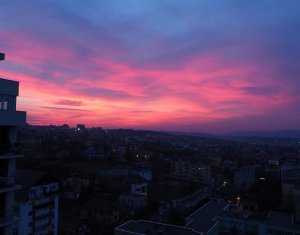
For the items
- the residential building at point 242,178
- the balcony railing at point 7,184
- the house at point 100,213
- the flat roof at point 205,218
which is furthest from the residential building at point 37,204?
the residential building at point 242,178

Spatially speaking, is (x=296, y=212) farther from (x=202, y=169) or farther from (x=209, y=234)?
(x=202, y=169)

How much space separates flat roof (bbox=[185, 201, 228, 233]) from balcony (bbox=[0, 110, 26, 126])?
707 cm

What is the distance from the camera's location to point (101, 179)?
1861 cm

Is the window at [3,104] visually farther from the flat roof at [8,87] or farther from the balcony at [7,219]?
the balcony at [7,219]

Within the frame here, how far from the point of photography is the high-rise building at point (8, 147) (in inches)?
124

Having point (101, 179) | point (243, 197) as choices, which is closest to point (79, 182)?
point (101, 179)

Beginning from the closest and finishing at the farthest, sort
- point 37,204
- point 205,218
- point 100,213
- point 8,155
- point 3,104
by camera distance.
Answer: point 8,155 < point 3,104 < point 37,204 < point 205,218 < point 100,213

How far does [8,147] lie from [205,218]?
29.0ft

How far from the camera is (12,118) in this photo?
10.4 feet

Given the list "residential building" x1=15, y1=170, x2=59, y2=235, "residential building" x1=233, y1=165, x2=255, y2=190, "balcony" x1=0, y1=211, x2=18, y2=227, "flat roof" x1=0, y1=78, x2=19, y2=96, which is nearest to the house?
"residential building" x1=15, y1=170, x2=59, y2=235

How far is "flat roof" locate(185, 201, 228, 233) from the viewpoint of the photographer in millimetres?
9734

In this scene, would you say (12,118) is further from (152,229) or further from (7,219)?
(152,229)

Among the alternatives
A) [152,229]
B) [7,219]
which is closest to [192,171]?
[152,229]

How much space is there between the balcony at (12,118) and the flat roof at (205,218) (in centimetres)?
707
